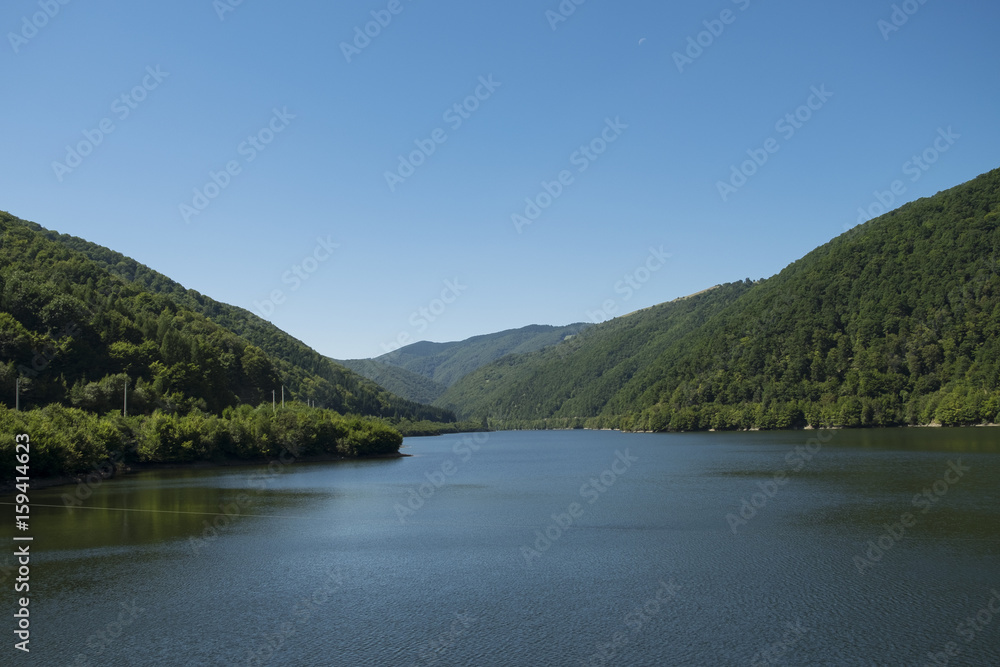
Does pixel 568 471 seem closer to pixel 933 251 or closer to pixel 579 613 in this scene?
pixel 579 613

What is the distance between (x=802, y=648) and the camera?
22.0m

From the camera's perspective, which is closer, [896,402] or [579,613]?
[579,613]

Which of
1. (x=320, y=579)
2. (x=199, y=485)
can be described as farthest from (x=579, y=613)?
(x=199, y=485)

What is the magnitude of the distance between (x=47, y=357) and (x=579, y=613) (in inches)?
3867

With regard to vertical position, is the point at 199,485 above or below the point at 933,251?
below

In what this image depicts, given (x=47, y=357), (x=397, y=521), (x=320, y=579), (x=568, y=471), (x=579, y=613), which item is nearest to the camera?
(x=579, y=613)
